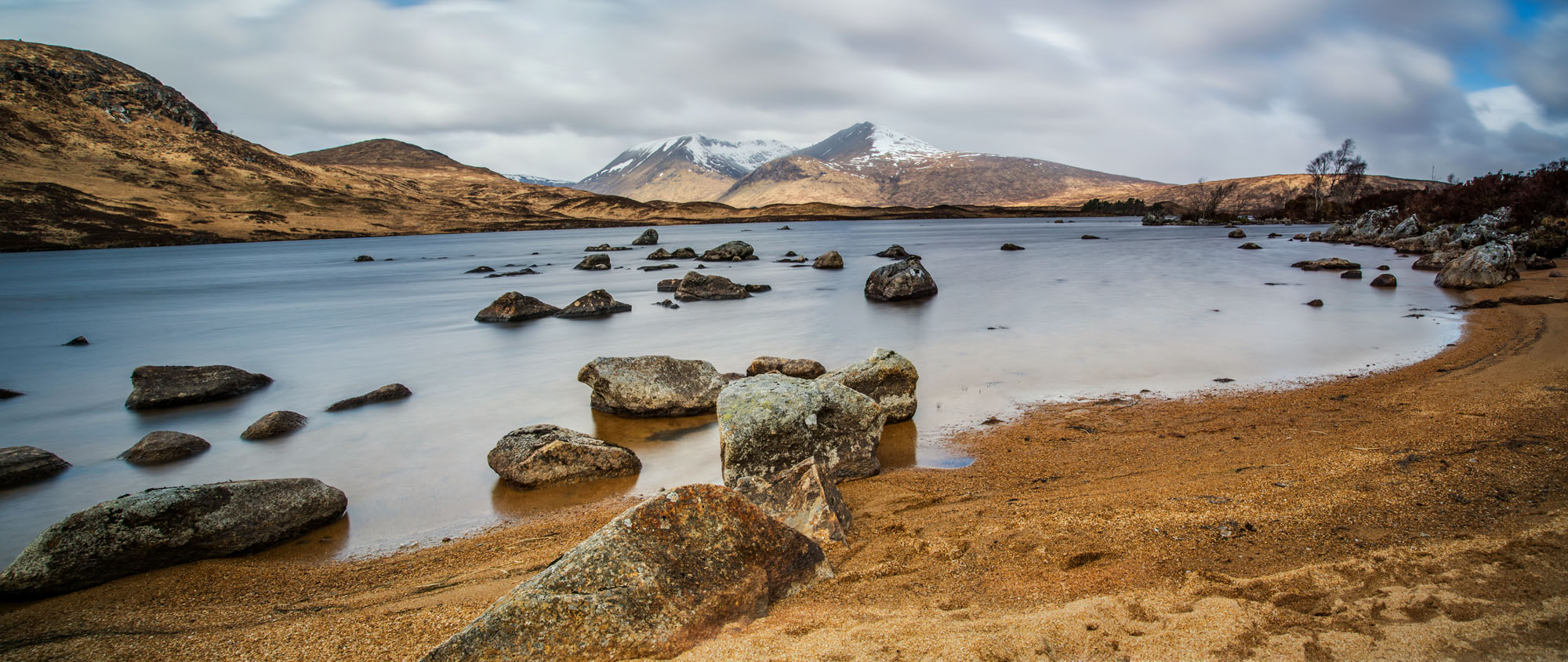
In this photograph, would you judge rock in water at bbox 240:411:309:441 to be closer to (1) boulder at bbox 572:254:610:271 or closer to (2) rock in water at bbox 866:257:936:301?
(2) rock in water at bbox 866:257:936:301

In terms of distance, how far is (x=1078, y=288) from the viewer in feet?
71.9

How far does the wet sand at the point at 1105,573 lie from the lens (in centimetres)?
305

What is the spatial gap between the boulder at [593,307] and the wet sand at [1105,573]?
470 inches

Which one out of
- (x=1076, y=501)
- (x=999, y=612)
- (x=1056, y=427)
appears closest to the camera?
(x=999, y=612)

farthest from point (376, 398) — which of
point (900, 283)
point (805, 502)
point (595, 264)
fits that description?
point (595, 264)

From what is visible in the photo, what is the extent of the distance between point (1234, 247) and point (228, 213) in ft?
328

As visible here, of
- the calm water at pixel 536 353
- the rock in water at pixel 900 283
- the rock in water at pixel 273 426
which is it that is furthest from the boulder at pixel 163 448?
the rock in water at pixel 900 283

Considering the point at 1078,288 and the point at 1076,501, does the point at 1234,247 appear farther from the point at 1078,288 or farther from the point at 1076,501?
the point at 1076,501

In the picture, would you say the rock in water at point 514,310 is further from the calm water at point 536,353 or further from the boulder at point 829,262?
the boulder at point 829,262

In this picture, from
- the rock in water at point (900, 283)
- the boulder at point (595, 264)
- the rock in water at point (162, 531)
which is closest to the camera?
the rock in water at point (162, 531)

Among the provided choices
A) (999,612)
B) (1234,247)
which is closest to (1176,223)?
(1234,247)

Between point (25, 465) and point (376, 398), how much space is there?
11.2ft

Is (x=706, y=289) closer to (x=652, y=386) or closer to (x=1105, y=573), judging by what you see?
(x=652, y=386)

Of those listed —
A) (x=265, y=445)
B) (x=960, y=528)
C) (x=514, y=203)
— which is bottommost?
(x=265, y=445)
